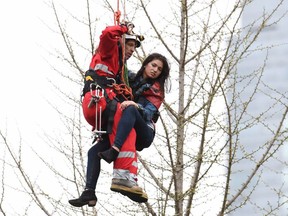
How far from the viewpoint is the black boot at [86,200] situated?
891 centimetres

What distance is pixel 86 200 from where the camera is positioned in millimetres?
8938

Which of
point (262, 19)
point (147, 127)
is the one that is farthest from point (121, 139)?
point (262, 19)

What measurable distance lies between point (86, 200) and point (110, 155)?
1.56 ft

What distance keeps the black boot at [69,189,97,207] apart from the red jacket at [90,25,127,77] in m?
0.98

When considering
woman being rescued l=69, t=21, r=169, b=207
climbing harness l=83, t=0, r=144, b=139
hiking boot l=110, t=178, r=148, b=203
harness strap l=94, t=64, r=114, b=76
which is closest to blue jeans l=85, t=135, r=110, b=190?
woman being rescued l=69, t=21, r=169, b=207

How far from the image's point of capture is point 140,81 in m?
9.16

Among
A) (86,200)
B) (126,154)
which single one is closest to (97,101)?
(126,154)

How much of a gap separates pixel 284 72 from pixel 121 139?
61535mm

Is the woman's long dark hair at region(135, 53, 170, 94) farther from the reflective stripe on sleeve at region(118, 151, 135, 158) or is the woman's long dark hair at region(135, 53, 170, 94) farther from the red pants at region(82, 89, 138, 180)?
the reflective stripe on sleeve at region(118, 151, 135, 158)

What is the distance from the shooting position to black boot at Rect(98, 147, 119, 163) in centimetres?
873

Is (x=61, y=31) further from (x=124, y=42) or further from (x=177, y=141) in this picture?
(x=124, y=42)

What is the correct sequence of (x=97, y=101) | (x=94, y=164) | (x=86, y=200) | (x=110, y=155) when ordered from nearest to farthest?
(x=110, y=155) < (x=97, y=101) < (x=86, y=200) < (x=94, y=164)

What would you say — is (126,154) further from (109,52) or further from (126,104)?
(109,52)

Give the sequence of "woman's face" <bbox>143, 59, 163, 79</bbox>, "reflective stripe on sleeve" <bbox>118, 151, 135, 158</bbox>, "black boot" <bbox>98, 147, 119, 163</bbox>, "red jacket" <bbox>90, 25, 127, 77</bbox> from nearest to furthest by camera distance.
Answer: "red jacket" <bbox>90, 25, 127, 77</bbox>
"black boot" <bbox>98, 147, 119, 163</bbox>
"reflective stripe on sleeve" <bbox>118, 151, 135, 158</bbox>
"woman's face" <bbox>143, 59, 163, 79</bbox>
